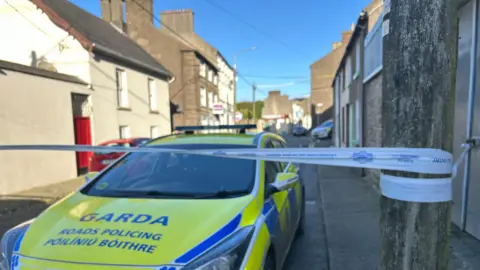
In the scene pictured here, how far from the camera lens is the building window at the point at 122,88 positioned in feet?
46.6

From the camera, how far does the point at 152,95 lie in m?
17.4

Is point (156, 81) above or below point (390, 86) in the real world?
above

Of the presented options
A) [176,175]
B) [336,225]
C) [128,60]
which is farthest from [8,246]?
[128,60]

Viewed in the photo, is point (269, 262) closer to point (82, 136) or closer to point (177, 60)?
point (82, 136)

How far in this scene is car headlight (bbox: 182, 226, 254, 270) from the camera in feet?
6.07

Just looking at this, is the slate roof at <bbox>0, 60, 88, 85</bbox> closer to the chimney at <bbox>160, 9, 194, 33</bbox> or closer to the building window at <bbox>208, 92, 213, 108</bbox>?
the building window at <bbox>208, 92, 213, 108</bbox>

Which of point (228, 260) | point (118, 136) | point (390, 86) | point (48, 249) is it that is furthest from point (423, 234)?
point (118, 136)

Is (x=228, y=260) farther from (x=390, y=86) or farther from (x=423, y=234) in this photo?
(x=390, y=86)

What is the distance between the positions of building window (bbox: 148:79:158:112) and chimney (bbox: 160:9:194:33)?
50.6 ft

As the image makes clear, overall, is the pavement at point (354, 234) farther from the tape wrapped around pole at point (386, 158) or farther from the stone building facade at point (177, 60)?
the stone building facade at point (177, 60)

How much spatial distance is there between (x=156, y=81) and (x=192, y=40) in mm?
15293

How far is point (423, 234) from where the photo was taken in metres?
1.46

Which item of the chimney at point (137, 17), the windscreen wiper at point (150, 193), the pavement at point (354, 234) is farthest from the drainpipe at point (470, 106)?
the chimney at point (137, 17)

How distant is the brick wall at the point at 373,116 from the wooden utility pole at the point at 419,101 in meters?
5.22
